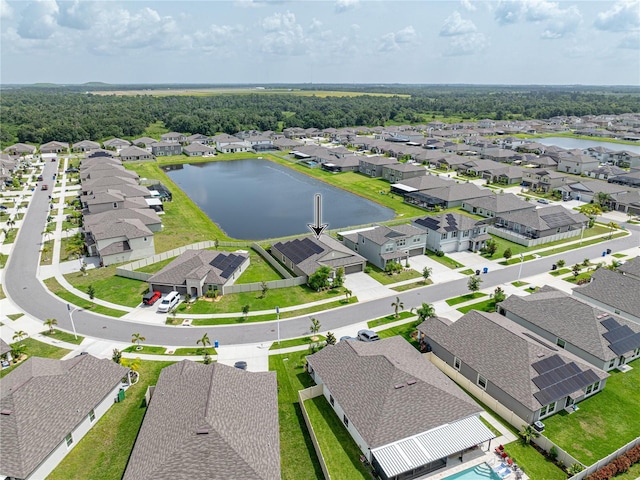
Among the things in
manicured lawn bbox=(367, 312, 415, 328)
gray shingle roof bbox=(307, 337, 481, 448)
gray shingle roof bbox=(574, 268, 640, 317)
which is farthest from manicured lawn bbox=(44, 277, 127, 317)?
gray shingle roof bbox=(574, 268, 640, 317)

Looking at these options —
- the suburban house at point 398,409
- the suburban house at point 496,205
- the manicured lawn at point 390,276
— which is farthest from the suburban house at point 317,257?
the suburban house at point 496,205

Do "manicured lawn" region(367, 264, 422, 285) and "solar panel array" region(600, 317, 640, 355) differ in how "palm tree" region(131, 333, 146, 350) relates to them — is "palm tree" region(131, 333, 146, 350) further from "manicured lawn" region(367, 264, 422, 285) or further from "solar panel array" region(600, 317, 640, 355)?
"solar panel array" region(600, 317, 640, 355)

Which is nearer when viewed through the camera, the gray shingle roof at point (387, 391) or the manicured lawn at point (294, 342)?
the gray shingle roof at point (387, 391)

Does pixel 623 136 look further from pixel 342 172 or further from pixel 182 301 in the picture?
pixel 182 301

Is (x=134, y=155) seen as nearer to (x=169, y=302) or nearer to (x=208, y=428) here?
(x=169, y=302)

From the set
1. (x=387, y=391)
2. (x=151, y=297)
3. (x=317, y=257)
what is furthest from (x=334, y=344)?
(x=151, y=297)

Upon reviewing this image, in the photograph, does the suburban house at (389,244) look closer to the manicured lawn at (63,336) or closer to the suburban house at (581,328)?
the suburban house at (581,328)
